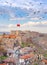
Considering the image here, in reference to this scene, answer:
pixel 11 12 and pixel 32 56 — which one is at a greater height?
pixel 11 12

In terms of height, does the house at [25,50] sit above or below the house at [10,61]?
above

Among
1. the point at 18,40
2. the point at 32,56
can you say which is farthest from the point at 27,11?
the point at 32,56

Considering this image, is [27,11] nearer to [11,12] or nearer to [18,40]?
[11,12]

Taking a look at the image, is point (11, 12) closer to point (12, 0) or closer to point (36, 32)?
point (12, 0)

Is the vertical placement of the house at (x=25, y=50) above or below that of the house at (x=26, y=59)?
above

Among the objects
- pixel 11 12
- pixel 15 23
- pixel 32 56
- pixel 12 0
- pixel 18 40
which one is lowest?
pixel 32 56

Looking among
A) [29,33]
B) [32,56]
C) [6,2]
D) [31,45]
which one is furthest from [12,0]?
[32,56]

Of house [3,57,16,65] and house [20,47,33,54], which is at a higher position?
house [20,47,33,54]

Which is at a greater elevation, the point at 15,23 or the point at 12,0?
the point at 12,0

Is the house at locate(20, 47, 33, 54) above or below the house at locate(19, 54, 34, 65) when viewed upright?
above
